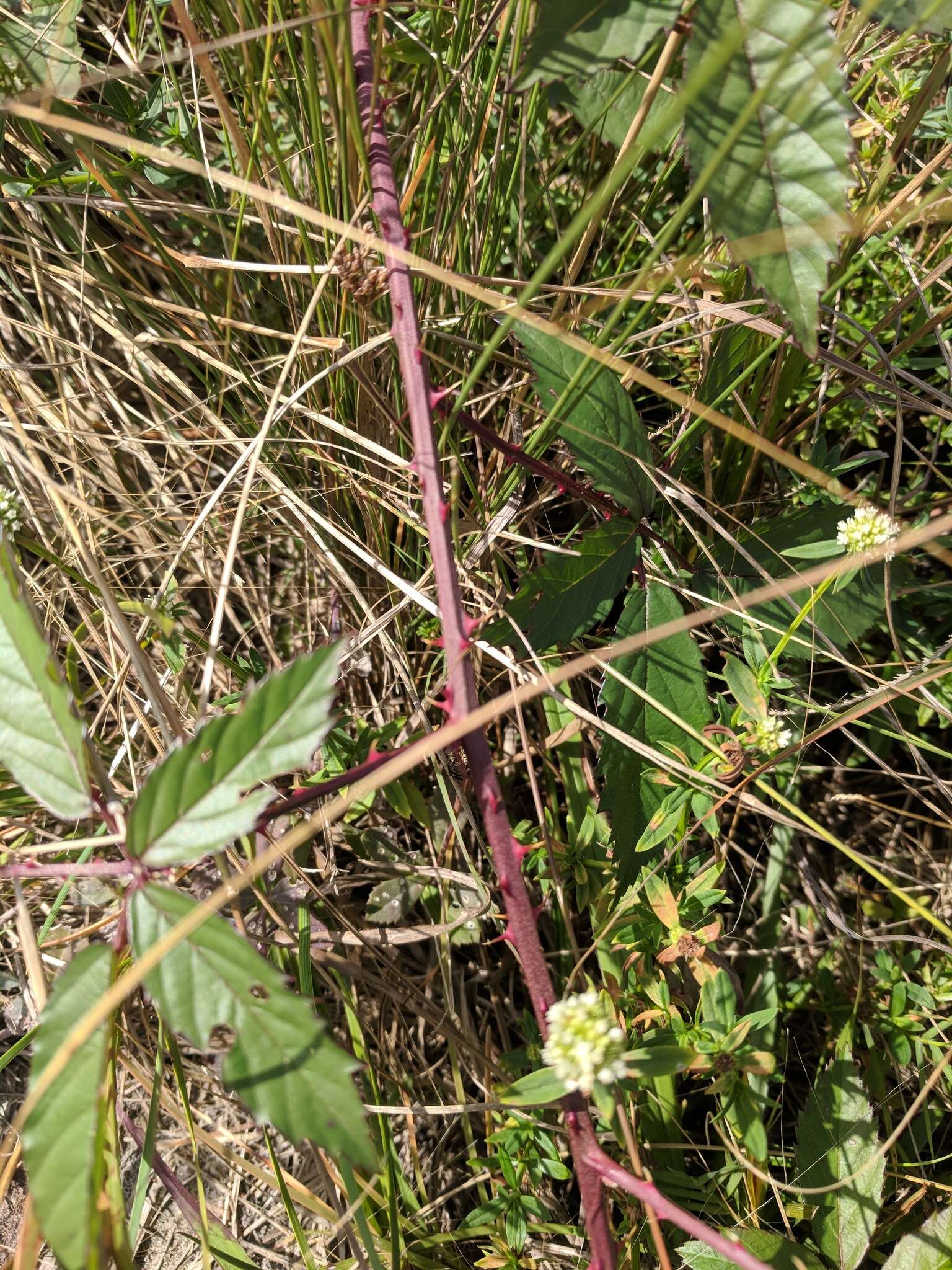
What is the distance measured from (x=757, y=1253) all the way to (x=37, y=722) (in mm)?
1072

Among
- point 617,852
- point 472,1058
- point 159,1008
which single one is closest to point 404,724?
point 617,852

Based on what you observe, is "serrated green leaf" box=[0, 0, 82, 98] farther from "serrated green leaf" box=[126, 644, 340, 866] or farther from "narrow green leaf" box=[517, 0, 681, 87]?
"serrated green leaf" box=[126, 644, 340, 866]

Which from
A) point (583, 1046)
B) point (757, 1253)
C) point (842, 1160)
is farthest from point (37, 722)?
point (842, 1160)

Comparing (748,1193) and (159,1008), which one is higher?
(159,1008)

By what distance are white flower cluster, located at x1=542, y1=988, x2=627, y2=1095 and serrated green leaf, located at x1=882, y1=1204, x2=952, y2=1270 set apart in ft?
2.01

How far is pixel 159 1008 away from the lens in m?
0.77

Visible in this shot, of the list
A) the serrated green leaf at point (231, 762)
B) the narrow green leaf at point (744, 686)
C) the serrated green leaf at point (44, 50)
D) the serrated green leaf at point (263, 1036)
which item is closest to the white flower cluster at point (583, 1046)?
the serrated green leaf at point (263, 1036)

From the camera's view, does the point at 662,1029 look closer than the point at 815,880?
Yes

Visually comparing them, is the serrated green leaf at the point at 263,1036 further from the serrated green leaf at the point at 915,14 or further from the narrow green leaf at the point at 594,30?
the serrated green leaf at the point at 915,14

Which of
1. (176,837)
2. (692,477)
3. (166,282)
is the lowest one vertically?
(176,837)

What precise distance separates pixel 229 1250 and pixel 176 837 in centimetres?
85

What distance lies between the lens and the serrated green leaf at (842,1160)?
1191 mm

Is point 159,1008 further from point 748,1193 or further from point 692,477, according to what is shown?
point 692,477

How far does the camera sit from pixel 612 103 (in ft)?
3.51
